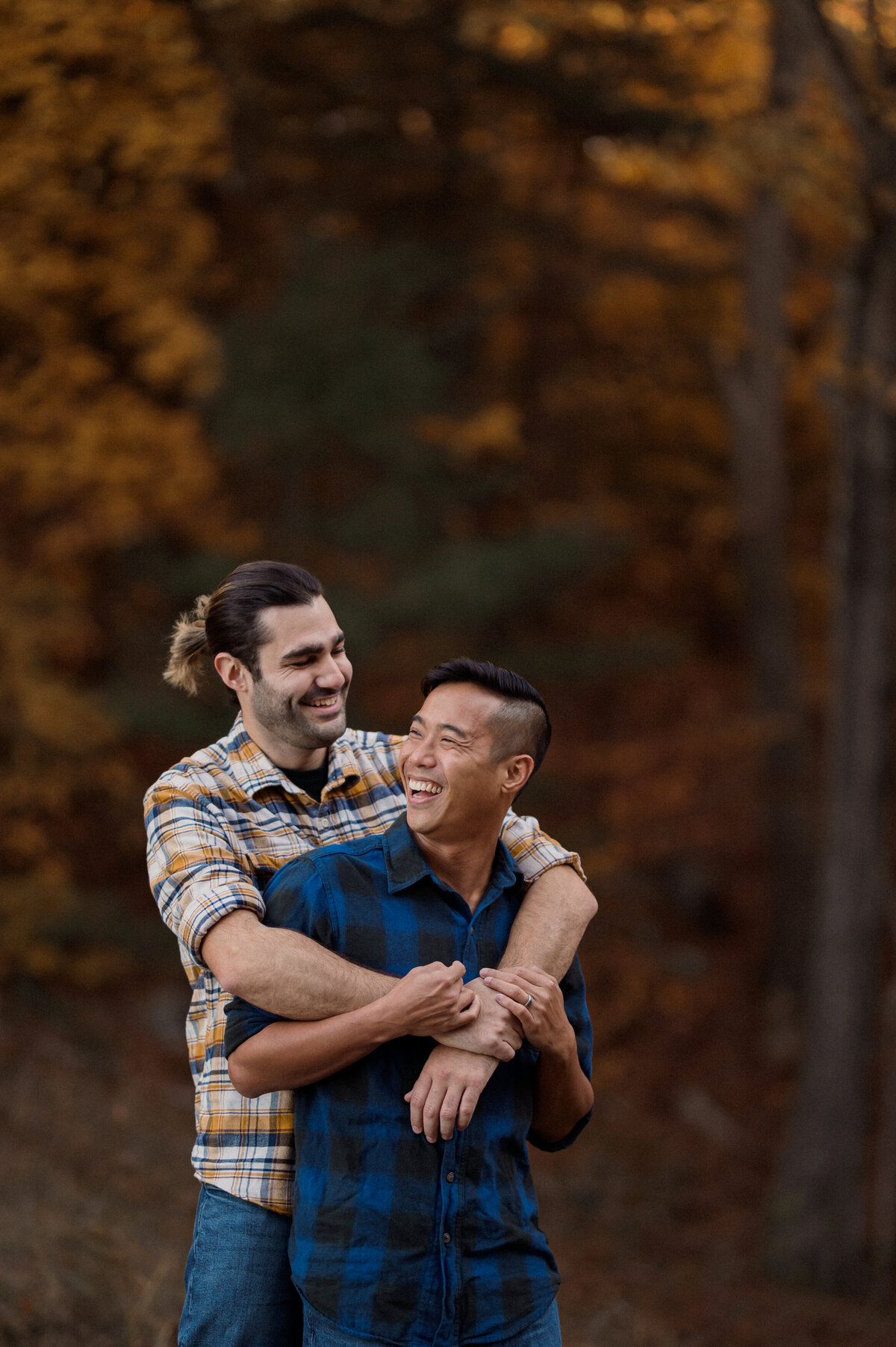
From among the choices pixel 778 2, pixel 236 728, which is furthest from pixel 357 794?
pixel 778 2

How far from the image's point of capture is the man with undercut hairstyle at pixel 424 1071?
2.08 m

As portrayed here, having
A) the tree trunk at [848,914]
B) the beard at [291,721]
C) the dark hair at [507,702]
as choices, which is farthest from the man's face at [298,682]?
the tree trunk at [848,914]

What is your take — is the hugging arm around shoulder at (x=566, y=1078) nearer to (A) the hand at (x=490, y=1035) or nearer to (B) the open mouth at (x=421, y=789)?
(A) the hand at (x=490, y=1035)

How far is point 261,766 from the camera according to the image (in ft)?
8.16

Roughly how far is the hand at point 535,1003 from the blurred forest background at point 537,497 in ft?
12.1


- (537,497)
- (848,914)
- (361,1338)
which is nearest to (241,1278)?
(361,1338)

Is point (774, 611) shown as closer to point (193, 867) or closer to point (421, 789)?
point (421, 789)

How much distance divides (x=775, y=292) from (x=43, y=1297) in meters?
8.73

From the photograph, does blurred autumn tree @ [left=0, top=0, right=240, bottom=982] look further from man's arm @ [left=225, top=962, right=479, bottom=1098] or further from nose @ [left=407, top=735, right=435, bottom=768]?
man's arm @ [left=225, top=962, right=479, bottom=1098]

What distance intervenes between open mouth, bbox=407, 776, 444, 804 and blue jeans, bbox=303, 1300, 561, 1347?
2.77 feet

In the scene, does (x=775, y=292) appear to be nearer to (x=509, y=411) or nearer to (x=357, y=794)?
(x=509, y=411)

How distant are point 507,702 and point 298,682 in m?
0.41

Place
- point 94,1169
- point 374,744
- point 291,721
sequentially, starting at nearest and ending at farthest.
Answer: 1. point 291,721
2. point 374,744
3. point 94,1169

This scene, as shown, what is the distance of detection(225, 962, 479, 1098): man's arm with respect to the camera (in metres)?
2.04
